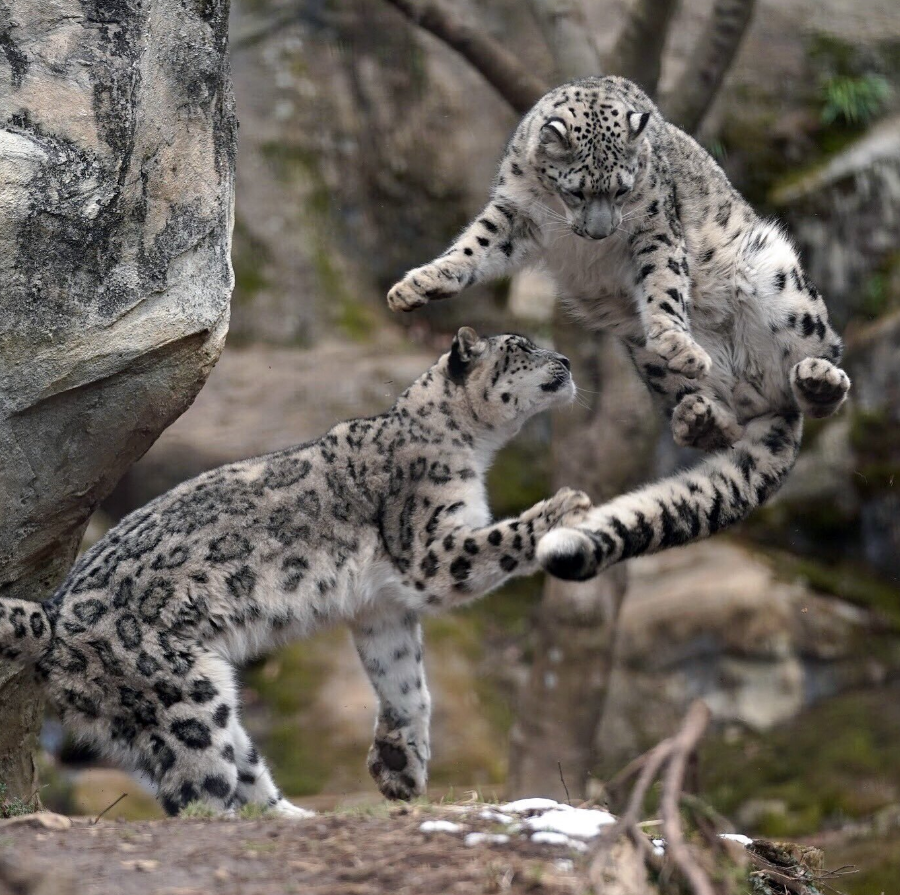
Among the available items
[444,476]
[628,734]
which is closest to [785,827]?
[628,734]

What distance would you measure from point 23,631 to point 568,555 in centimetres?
253

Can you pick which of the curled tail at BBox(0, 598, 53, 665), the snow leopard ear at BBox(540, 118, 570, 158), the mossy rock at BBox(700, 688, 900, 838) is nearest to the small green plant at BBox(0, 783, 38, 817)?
the curled tail at BBox(0, 598, 53, 665)

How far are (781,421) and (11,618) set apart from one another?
12.2ft

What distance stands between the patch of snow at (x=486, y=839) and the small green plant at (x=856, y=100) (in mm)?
11555

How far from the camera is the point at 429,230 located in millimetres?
15055

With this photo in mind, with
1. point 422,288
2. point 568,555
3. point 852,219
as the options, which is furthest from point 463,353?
point 852,219

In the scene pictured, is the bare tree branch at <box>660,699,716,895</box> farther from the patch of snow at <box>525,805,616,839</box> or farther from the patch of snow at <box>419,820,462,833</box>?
the patch of snow at <box>419,820,462,833</box>

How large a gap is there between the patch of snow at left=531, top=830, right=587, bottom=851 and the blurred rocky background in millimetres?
5530

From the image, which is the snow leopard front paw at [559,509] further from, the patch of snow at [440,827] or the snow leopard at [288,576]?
the patch of snow at [440,827]

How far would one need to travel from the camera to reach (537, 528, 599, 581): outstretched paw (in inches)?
205

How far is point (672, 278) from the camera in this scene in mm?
6395

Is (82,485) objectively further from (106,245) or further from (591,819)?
(591,819)

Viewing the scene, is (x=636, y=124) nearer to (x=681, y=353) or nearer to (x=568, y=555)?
(x=681, y=353)

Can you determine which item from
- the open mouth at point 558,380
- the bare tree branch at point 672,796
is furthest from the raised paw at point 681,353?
the bare tree branch at point 672,796
